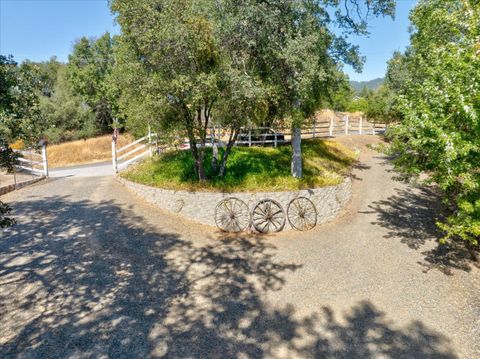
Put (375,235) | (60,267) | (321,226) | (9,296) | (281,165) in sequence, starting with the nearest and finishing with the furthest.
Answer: (9,296)
(60,267)
(375,235)
(321,226)
(281,165)

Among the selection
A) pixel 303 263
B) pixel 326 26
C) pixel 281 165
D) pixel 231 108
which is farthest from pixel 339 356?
pixel 326 26

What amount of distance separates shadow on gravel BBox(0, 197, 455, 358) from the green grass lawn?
318 centimetres

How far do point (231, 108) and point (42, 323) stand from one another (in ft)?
28.2

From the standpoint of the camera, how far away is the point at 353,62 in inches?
559

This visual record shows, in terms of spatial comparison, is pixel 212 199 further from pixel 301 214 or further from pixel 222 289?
pixel 222 289

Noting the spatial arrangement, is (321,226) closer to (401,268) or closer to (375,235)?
(375,235)

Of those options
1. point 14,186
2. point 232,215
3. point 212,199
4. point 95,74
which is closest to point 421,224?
point 232,215

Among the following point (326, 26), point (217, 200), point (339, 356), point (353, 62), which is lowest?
point (339, 356)

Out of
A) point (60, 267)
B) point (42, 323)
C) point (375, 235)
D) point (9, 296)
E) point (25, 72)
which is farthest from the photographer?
point (375, 235)

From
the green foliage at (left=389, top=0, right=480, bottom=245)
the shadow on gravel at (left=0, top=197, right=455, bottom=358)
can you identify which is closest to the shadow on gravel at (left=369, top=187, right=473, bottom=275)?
the green foliage at (left=389, top=0, right=480, bottom=245)

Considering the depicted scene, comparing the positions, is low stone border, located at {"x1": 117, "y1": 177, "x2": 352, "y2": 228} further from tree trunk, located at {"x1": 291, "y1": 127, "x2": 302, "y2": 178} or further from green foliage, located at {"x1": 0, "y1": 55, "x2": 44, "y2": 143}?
green foliage, located at {"x1": 0, "y1": 55, "x2": 44, "y2": 143}

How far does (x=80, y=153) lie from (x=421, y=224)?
81.3ft

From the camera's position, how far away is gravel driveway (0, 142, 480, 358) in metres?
6.36

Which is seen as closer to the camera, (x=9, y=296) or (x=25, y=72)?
(x=25, y=72)
